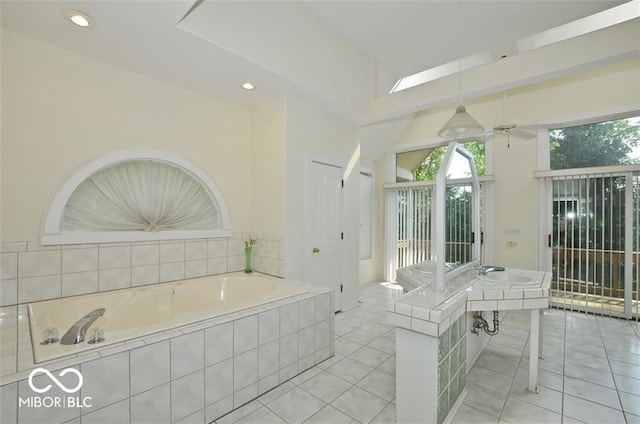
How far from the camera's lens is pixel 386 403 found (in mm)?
1938

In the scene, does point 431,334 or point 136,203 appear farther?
point 136,203

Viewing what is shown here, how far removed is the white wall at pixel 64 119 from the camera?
2.08 meters

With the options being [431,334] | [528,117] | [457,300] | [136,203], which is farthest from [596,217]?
[136,203]

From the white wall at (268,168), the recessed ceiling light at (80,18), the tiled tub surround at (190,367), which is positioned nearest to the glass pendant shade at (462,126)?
the white wall at (268,168)

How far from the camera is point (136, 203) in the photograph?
8.82 ft

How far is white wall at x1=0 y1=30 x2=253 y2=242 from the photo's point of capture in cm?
208

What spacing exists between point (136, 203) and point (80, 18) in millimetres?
1471

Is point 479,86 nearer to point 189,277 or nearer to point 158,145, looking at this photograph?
point 158,145

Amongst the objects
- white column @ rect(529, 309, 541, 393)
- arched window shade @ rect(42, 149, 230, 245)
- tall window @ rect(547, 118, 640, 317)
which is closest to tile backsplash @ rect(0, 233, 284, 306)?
arched window shade @ rect(42, 149, 230, 245)

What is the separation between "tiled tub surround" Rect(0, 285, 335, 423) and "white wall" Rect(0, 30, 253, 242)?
2.93ft

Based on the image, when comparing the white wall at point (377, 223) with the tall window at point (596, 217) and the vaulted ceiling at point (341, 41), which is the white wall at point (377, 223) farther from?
the tall window at point (596, 217)

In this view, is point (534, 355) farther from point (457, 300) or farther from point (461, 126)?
point (461, 126)

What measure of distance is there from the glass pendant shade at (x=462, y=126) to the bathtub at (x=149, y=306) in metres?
1.96

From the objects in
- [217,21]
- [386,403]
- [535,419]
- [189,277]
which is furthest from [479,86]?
[189,277]
